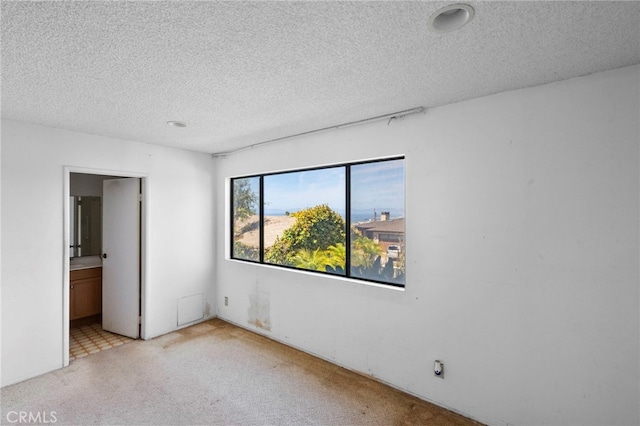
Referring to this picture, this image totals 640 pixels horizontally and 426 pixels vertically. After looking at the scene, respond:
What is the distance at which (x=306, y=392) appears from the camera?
2.57 m

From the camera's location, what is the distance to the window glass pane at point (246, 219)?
411 centimetres

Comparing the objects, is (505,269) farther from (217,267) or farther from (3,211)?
(3,211)

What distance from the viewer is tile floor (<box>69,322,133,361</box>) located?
10.9ft

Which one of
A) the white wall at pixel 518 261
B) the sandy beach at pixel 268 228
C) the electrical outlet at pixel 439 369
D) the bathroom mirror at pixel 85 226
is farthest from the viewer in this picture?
the bathroom mirror at pixel 85 226

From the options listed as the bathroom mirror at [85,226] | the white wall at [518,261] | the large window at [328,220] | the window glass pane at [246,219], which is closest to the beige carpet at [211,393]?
the white wall at [518,261]

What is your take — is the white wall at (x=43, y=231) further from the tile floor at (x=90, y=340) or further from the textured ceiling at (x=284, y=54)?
the textured ceiling at (x=284, y=54)

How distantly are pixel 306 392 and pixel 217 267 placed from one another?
2389 mm

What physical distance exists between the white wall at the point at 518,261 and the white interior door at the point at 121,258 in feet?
8.68

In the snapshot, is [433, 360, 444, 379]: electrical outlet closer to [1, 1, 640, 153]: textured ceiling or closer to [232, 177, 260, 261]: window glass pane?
[1, 1, 640, 153]: textured ceiling

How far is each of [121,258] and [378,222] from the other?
10.5ft

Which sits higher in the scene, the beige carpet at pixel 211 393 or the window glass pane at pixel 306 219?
the window glass pane at pixel 306 219

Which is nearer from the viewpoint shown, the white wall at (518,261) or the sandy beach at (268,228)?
the white wall at (518,261)

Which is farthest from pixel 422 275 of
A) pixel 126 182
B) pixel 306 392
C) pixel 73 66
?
pixel 126 182

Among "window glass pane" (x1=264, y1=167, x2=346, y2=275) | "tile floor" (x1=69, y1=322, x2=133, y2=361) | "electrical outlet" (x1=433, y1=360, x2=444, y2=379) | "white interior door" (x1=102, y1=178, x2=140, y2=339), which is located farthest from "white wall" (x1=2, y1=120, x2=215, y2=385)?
"electrical outlet" (x1=433, y1=360, x2=444, y2=379)
